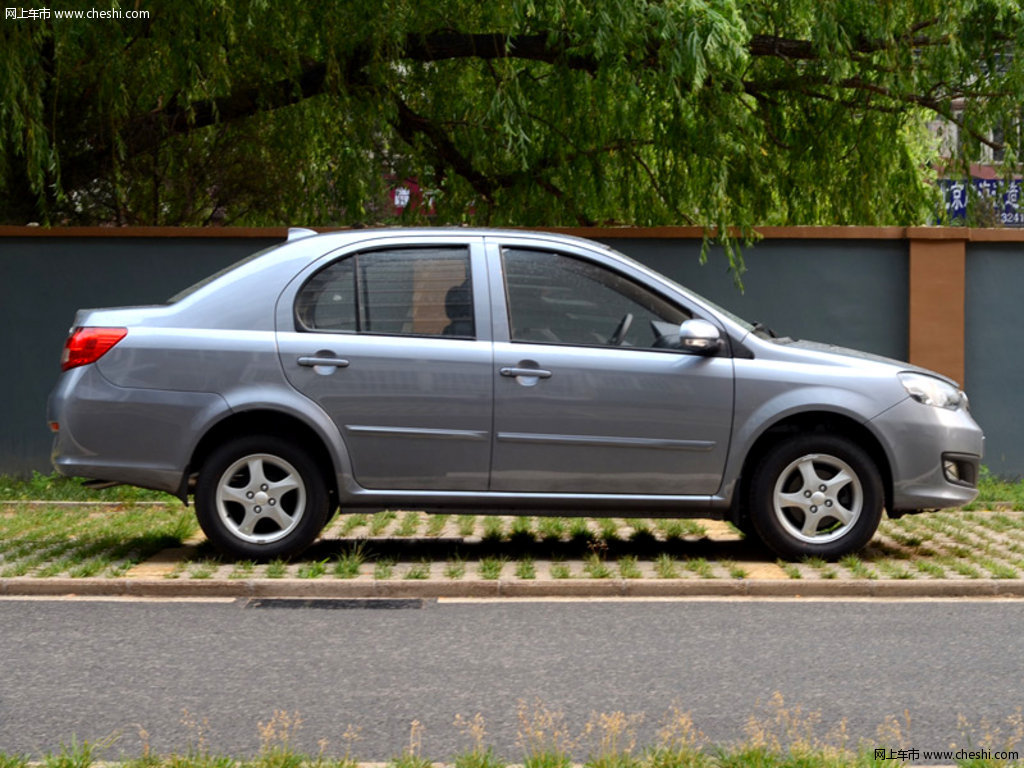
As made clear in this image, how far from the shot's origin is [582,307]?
8.49 m

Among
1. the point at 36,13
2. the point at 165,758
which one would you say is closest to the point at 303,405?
the point at 165,758

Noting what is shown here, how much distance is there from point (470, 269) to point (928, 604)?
306cm

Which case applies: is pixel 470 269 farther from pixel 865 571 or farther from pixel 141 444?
pixel 865 571

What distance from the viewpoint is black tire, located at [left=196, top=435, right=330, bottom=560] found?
820cm

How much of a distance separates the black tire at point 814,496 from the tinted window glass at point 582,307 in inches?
38.1

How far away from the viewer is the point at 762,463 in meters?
8.33

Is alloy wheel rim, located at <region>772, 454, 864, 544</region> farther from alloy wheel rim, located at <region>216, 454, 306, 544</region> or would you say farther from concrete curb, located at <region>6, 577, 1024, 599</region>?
alloy wheel rim, located at <region>216, 454, 306, 544</region>

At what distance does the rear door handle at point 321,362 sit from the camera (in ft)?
27.1

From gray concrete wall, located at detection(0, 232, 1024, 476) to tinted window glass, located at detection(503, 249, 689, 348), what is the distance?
4.21 m

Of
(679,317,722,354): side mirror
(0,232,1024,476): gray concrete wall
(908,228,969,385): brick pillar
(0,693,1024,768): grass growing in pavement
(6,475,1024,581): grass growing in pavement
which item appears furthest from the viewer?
(0,232,1024,476): gray concrete wall

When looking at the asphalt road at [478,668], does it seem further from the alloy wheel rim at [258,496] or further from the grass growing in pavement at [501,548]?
the alloy wheel rim at [258,496]

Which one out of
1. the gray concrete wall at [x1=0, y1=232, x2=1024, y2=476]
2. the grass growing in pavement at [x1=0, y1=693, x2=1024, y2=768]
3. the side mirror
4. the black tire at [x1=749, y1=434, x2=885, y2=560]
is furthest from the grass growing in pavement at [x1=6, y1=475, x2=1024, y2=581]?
the grass growing in pavement at [x1=0, y1=693, x2=1024, y2=768]

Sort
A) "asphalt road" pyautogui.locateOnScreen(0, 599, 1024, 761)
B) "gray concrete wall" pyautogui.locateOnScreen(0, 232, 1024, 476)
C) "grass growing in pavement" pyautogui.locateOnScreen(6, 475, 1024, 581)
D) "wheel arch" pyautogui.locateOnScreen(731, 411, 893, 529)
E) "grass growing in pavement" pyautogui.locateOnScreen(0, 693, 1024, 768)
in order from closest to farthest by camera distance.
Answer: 1. "grass growing in pavement" pyautogui.locateOnScreen(0, 693, 1024, 768)
2. "asphalt road" pyautogui.locateOnScreen(0, 599, 1024, 761)
3. "grass growing in pavement" pyautogui.locateOnScreen(6, 475, 1024, 581)
4. "wheel arch" pyautogui.locateOnScreen(731, 411, 893, 529)
5. "gray concrete wall" pyautogui.locateOnScreen(0, 232, 1024, 476)

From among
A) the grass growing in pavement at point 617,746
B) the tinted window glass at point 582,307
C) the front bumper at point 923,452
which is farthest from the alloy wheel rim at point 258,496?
the front bumper at point 923,452
